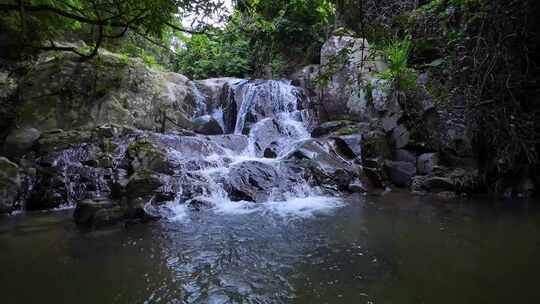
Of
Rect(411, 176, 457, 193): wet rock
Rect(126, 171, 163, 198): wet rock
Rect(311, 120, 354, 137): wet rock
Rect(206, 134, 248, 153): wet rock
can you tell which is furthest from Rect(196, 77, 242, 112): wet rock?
Rect(411, 176, 457, 193): wet rock

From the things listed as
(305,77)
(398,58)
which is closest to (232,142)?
(398,58)

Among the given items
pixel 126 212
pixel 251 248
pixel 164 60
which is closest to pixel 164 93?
pixel 126 212

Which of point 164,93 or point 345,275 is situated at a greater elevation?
point 164,93

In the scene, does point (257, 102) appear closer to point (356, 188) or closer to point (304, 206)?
point (356, 188)

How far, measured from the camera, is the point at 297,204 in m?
6.21

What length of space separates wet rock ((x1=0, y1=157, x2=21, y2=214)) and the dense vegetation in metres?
2.33

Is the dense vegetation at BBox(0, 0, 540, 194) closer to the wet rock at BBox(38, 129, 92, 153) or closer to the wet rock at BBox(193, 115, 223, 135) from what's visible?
the wet rock at BBox(38, 129, 92, 153)

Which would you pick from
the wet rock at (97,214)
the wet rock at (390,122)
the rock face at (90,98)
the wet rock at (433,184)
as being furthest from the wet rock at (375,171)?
the wet rock at (97,214)

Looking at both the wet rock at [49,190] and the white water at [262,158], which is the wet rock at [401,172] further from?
the wet rock at [49,190]

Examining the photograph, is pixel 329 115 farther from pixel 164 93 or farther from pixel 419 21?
pixel 419 21

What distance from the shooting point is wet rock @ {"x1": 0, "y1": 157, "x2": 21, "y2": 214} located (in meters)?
5.71

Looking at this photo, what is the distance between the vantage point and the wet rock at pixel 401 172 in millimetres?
8055

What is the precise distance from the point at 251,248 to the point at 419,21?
13.4 feet

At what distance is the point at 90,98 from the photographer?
30.0 feet
